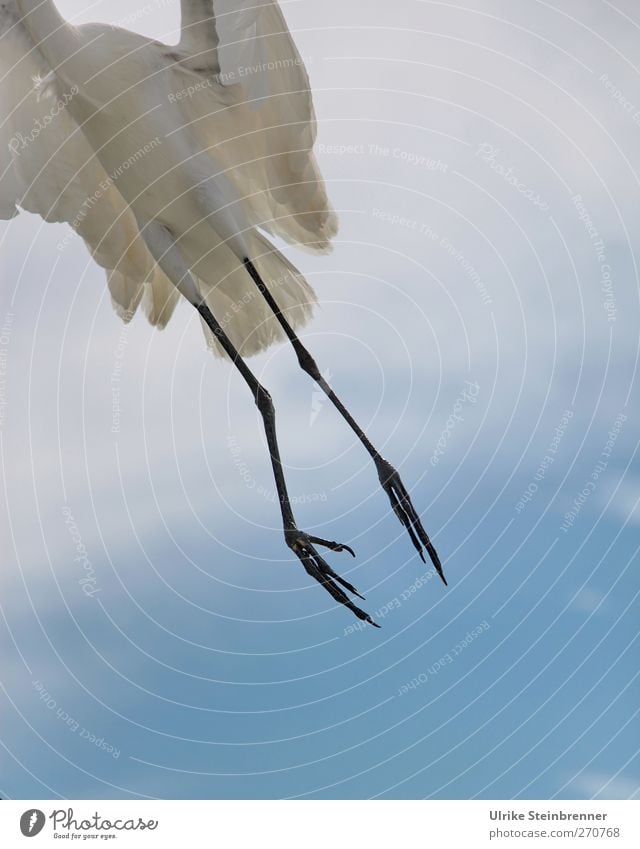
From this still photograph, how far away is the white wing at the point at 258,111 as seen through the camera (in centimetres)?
195

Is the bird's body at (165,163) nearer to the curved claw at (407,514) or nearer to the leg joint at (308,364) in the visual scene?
the leg joint at (308,364)

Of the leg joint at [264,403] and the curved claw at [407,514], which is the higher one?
the leg joint at [264,403]

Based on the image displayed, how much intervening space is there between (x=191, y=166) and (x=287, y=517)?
2.76ft

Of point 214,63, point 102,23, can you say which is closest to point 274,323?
point 214,63

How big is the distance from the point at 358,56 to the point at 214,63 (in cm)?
38

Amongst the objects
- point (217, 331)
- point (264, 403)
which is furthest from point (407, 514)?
point (217, 331)

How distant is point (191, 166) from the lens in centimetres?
213

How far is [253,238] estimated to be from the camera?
7.39 feet

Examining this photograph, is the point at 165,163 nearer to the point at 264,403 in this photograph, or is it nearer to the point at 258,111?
the point at 258,111

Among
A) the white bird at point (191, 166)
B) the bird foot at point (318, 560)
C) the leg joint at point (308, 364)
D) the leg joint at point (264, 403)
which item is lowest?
the bird foot at point (318, 560)

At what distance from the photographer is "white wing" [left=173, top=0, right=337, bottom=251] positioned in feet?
6.40
